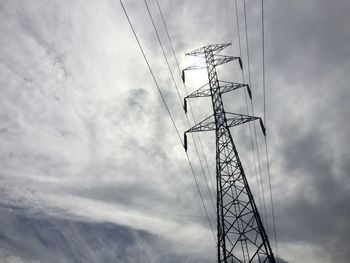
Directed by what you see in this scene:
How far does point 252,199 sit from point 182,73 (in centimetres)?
1530

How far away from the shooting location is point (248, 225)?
17.8m

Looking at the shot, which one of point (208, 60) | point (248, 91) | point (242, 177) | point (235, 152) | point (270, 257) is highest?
point (208, 60)

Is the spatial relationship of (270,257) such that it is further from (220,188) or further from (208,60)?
(208,60)

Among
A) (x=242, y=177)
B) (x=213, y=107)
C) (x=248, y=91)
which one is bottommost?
(x=242, y=177)

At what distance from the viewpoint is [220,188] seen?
1947 centimetres

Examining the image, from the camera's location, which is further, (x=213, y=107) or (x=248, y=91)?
(x=248, y=91)

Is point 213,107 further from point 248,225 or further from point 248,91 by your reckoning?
point 248,225

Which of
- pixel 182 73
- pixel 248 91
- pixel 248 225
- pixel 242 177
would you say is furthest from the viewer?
pixel 182 73

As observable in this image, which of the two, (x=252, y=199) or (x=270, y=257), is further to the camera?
(x=252, y=199)

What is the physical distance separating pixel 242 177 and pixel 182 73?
1353 cm

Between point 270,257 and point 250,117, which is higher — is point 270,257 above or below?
below

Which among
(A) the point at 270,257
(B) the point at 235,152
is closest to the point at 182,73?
(B) the point at 235,152

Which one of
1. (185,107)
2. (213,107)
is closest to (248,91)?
(213,107)

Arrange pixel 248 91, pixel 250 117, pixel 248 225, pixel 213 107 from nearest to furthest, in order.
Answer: pixel 248 225 → pixel 250 117 → pixel 213 107 → pixel 248 91
